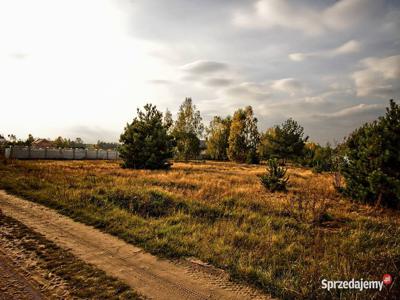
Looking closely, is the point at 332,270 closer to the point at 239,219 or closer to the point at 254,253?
the point at 254,253

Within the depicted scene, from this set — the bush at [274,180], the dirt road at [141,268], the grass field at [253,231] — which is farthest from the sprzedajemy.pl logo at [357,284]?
the bush at [274,180]

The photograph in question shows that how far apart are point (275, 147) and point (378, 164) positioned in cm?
3077

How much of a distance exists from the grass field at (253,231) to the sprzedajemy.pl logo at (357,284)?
0.35 ft

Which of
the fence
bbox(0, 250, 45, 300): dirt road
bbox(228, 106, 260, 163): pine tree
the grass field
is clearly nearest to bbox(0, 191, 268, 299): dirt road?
the grass field

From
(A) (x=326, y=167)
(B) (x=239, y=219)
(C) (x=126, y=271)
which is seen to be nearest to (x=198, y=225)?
(B) (x=239, y=219)

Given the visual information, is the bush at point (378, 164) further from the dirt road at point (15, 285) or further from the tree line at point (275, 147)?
the dirt road at point (15, 285)

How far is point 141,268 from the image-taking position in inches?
191

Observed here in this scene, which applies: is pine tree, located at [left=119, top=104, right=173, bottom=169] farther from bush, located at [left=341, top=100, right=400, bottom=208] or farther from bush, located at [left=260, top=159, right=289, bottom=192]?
bush, located at [left=341, top=100, right=400, bottom=208]

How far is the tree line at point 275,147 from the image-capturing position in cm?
1098

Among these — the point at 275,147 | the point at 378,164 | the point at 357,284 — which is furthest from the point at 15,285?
the point at 275,147

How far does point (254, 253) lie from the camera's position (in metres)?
5.69

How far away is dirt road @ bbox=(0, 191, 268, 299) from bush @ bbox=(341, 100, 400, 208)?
9.68 meters

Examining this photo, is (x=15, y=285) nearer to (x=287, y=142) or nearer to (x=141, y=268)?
(x=141, y=268)

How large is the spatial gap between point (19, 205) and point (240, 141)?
42.6 m
